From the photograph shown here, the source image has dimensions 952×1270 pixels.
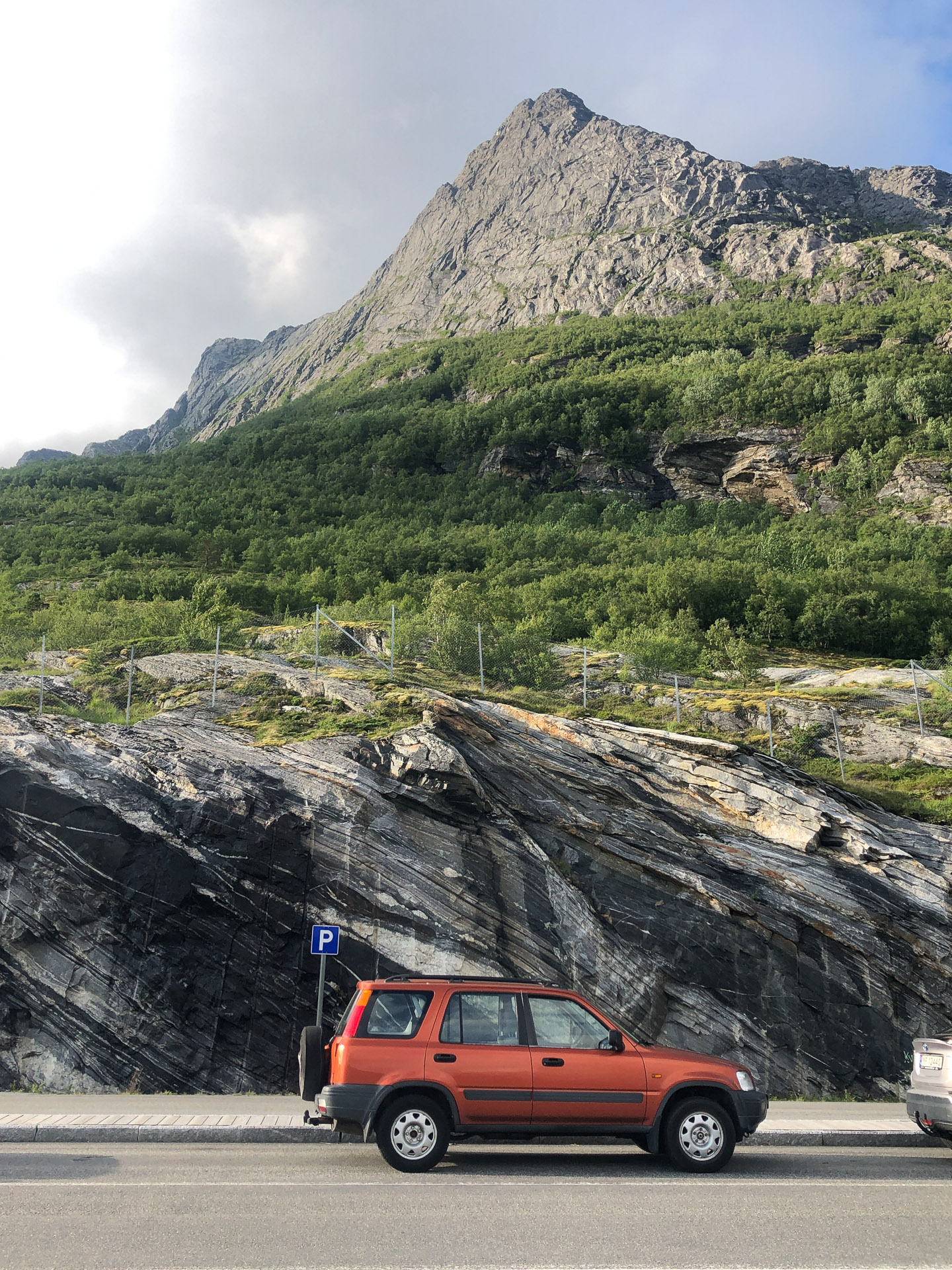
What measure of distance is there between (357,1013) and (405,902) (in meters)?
6.86

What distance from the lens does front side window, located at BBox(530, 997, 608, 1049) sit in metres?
7.83

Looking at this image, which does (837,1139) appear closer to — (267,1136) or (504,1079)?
(504,1079)

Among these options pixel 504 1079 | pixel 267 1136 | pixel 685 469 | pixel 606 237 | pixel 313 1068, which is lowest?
pixel 267 1136

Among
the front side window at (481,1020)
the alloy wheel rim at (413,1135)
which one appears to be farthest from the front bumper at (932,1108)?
the alloy wheel rim at (413,1135)

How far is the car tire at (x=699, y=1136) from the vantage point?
7605 mm

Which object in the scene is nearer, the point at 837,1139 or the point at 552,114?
the point at 837,1139

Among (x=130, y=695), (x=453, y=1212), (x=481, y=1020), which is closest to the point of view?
(x=453, y=1212)

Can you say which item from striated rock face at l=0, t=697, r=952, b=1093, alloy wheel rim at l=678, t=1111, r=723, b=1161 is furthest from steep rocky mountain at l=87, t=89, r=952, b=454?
alloy wheel rim at l=678, t=1111, r=723, b=1161

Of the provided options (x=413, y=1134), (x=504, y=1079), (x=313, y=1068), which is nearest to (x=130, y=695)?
(x=313, y=1068)

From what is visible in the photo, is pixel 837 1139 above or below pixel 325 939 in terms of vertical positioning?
below

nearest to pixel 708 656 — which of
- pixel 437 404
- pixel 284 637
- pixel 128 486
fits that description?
pixel 284 637

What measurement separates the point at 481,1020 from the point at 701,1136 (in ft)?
7.56

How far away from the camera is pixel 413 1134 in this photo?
→ 7.41 metres

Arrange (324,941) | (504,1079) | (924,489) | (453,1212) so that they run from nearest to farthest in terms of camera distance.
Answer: (453,1212), (504,1079), (324,941), (924,489)
